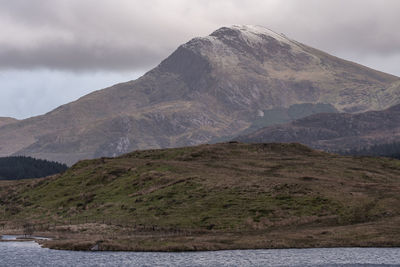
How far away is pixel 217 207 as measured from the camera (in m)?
141

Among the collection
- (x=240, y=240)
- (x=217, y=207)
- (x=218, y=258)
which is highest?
(x=217, y=207)

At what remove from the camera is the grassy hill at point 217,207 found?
11075 centimetres

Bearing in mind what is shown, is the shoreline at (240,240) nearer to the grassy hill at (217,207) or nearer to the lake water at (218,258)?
the grassy hill at (217,207)

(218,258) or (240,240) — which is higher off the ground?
(240,240)

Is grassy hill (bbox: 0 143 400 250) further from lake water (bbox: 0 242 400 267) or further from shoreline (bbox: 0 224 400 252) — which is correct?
lake water (bbox: 0 242 400 267)

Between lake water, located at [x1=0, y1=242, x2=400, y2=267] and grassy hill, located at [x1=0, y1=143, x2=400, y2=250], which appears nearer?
lake water, located at [x1=0, y1=242, x2=400, y2=267]

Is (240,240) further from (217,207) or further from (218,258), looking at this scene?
(217,207)

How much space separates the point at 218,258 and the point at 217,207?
4688 cm

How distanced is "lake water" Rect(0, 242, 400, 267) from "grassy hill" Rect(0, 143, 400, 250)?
4443 millimetres

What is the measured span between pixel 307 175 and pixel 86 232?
3058 inches

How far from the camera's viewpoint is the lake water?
295 feet

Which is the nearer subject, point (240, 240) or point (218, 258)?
point (218, 258)

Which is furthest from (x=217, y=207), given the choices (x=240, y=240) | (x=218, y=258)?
(x=218, y=258)

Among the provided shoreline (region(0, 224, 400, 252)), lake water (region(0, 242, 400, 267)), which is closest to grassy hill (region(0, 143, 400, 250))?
shoreline (region(0, 224, 400, 252))
